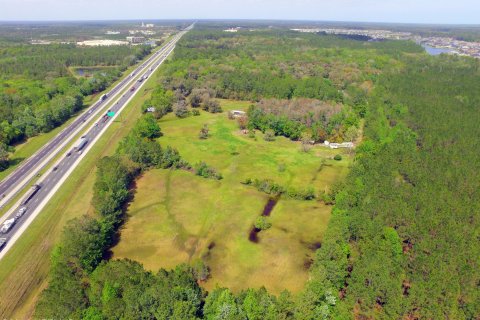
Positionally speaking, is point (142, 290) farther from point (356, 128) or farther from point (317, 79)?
point (317, 79)

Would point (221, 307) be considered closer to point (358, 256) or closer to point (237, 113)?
point (358, 256)

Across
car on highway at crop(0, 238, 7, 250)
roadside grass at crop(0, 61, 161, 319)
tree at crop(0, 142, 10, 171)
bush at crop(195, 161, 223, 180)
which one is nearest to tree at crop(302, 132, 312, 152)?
bush at crop(195, 161, 223, 180)

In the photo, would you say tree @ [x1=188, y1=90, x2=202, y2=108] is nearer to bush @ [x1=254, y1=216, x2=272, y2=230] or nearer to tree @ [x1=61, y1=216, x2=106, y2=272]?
bush @ [x1=254, y1=216, x2=272, y2=230]

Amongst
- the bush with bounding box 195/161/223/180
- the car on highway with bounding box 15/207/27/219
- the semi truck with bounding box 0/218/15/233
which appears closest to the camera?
the semi truck with bounding box 0/218/15/233

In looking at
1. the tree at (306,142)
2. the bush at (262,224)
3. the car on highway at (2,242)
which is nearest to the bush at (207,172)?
the bush at (262,224)

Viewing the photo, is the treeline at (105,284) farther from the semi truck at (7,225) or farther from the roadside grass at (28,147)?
the roadside grass at (28,147)

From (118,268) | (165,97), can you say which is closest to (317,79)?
(165,97)

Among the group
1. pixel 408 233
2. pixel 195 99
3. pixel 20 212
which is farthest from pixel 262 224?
pixel 195 99
